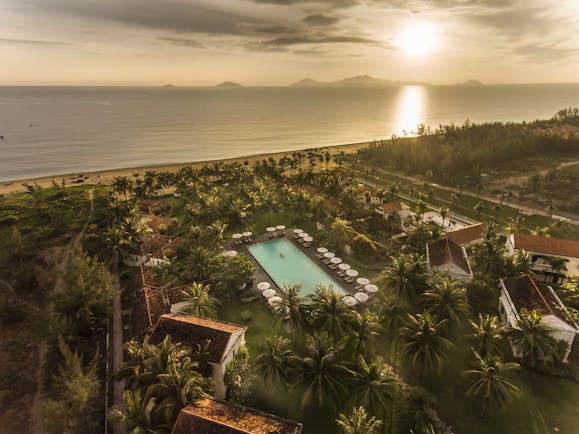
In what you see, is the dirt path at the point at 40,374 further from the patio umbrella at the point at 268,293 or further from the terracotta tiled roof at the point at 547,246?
the terracotta tiled roof at the point at 547,246

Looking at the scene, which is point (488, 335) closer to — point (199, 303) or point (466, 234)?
point (199, 303)

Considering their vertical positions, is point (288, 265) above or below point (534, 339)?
below

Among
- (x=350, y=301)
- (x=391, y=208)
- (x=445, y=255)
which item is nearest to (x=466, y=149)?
(x=391, y=208)

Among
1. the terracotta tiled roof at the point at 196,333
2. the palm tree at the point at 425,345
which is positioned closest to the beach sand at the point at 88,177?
the terracotta tiled roof at the point at 196,333

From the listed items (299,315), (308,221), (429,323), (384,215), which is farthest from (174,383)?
(384,215)

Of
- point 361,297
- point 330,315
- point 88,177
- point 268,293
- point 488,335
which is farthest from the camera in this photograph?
point 88,177
